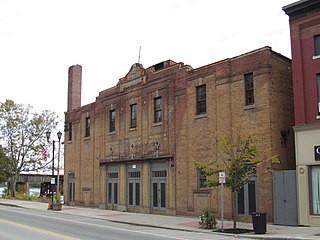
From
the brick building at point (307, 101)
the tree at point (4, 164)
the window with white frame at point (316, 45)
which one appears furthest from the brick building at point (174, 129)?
the tree at point (4, 164)

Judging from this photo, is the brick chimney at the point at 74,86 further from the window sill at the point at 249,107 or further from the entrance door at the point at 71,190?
the window sill at the point at 249,107

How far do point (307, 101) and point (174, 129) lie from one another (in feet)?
31.5

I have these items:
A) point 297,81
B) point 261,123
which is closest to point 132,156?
point 261,123

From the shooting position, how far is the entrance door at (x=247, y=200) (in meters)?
22.5

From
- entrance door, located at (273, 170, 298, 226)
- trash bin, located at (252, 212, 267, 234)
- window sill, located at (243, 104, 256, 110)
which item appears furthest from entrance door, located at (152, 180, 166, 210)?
trash bin, located at (252, 212, 267, 234)

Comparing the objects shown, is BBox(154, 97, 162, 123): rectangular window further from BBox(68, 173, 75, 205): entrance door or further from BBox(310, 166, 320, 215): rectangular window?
BBox(68, 173, 75, 205): entrance door

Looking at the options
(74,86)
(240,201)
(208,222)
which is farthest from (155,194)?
(74,86)

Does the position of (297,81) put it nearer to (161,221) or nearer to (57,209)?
(161,221)

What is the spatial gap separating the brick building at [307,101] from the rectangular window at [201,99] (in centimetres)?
633

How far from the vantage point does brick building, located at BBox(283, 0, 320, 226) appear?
20156mm

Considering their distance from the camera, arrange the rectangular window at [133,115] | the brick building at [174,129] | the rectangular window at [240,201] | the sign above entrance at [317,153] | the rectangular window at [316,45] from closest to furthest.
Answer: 1. the sign above entrance at [317,153]
2. the rectangular window at [316,45]
3. the brick building at [174,129]
4. the rectangular window at [240,201]
5. the rectangular window at [133,115]

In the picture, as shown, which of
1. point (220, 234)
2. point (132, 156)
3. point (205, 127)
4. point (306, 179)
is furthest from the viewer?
point (132, 156)

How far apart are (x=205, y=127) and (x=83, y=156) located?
15781 mm

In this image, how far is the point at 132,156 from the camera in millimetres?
31578
